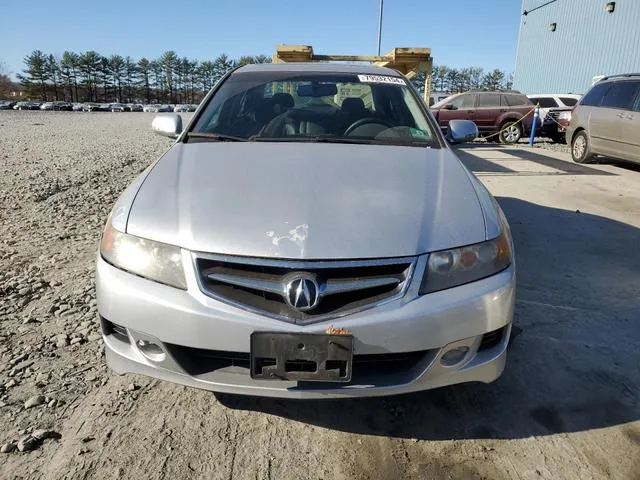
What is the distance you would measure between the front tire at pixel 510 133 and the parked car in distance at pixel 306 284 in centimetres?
1439

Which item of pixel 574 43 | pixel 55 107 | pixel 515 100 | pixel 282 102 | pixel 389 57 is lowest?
pixel 55 107

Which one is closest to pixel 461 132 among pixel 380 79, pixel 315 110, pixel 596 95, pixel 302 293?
pixel 380 79

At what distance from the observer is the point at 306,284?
1.78m

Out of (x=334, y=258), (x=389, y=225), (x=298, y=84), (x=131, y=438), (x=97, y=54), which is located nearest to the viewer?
(x=334, y=258)

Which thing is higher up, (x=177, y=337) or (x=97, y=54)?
(x=97, y=54)

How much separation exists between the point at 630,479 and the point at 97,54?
4673 inches

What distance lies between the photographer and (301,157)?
2.59 meters

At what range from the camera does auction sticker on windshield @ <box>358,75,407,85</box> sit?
11.7 feet

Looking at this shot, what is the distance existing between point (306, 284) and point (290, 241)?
176 millimetres

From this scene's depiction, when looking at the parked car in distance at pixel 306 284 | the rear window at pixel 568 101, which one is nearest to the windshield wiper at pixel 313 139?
Answer: the parked car in distance at pixel 306 284

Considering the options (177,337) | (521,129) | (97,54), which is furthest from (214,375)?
(97,54)

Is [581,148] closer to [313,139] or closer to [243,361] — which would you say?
[313,139]

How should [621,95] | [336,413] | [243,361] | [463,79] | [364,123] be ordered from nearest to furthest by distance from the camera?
1. [243,361]
2. [336,413]
3. [364,123]
4. [621,95]
5. [463,79]

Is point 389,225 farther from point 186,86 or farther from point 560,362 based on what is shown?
point 186,86
